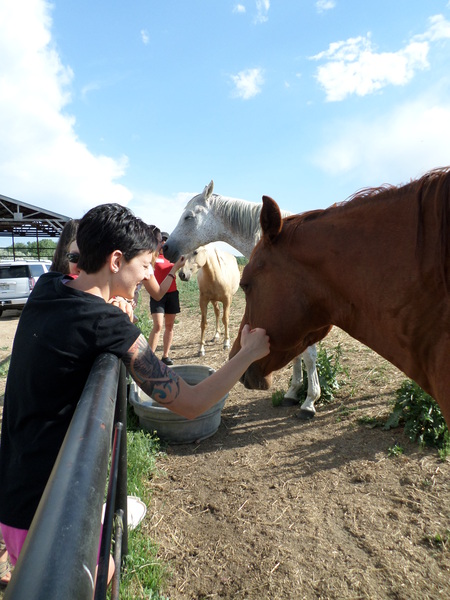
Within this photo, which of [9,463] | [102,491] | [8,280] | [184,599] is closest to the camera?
[102,491]

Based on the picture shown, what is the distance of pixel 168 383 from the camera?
4.75 feet

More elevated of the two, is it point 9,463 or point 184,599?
point 9,463

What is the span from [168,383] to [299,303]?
28.4 inches

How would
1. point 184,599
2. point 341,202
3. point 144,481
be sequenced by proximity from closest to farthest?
point 341,202
point 184,599
point 144,481

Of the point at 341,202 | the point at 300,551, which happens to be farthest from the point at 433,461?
the point at 341,202

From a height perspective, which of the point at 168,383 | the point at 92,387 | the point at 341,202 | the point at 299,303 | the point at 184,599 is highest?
the point at 341,202

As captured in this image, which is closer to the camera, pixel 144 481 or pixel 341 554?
pixel 341 554

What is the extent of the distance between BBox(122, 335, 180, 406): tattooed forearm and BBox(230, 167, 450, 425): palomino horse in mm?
591

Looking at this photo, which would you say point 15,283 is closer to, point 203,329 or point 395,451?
point 203,329

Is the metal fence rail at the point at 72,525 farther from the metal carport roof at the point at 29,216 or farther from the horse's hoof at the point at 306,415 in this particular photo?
the metal carport roof at the point at 29,216

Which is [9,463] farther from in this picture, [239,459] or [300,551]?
[239,459]

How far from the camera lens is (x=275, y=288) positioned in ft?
5.82

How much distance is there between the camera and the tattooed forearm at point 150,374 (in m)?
1.35

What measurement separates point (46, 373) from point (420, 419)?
11.4 ft
